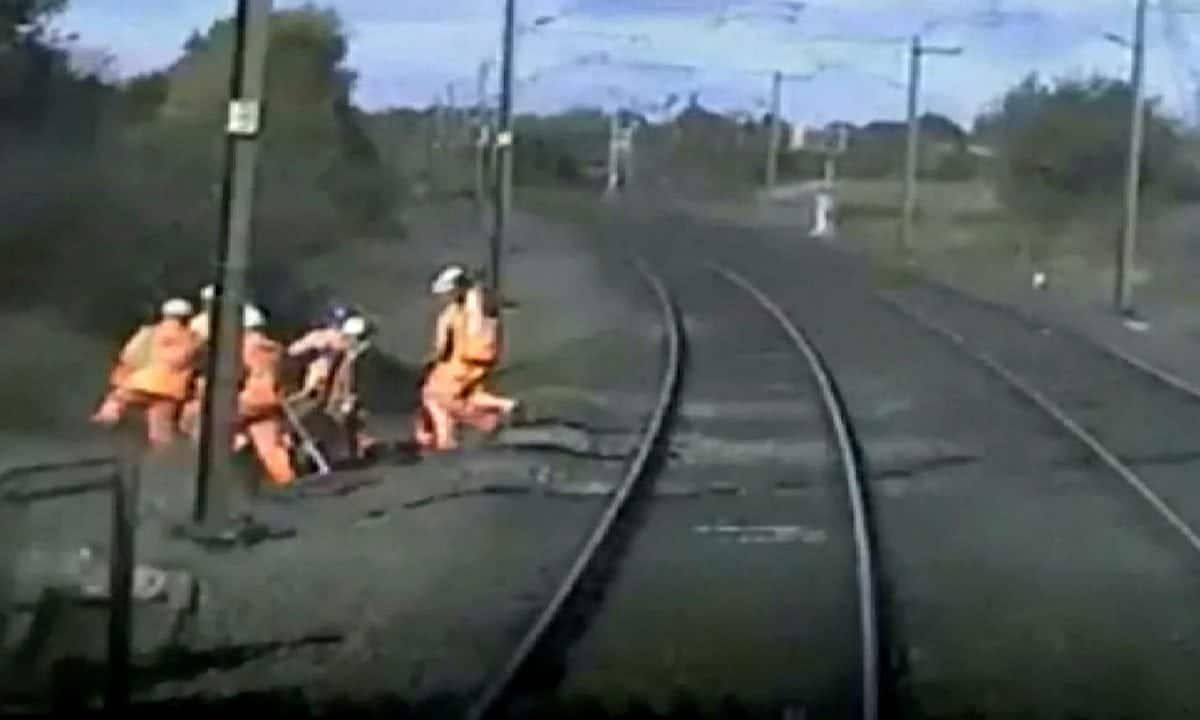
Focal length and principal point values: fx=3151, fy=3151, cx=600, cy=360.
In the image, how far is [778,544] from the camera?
19.2 metres

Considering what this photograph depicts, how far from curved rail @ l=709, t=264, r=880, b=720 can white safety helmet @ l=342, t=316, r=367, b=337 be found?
415 cm

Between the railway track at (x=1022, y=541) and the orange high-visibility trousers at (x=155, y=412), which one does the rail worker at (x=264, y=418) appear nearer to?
the orange high-visibility trousers at (x=155, y=412)

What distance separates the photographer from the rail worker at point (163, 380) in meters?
23.2

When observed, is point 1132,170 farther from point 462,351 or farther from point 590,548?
point 590,548

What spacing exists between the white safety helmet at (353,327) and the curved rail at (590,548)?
2.56 meters

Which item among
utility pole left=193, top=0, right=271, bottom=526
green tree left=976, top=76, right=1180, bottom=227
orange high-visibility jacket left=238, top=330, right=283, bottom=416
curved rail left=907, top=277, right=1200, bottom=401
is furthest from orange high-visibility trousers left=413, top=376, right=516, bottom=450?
green tree left=976, top=76, right=1180, bottom=227

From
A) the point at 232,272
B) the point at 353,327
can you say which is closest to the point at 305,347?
the point at 353,327

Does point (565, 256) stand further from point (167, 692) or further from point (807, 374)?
point (167, 692)

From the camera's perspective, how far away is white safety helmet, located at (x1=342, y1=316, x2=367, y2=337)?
2600 centimetres

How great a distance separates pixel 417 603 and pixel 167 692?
12.0ft

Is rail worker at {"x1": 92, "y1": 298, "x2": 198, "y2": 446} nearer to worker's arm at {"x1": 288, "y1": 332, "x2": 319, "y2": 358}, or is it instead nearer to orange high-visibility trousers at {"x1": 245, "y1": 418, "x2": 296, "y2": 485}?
orange high-visibility trousers at {"x1": 245, "y1": 418, "x2": 296, "y2": 485}

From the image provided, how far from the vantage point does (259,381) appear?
22.8m

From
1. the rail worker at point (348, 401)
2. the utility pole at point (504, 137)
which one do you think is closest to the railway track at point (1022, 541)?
the rail worker at point (348, 401)

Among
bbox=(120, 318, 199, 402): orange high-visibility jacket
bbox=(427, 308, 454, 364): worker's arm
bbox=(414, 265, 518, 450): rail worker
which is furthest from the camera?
bbox=(427, 308, 454, 364): worker's arm
